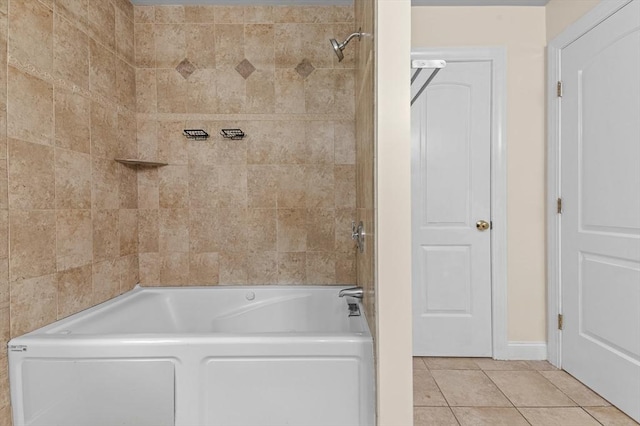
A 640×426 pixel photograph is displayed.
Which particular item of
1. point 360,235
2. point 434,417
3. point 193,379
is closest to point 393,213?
point 360,235

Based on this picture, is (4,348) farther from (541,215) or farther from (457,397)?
(541,215)

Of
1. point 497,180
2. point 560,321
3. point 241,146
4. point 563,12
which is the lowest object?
point 560,321

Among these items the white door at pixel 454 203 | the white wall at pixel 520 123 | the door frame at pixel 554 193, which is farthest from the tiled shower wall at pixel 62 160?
the door frame at pixel 554 193

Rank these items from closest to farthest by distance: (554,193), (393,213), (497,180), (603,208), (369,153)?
1. (393,213)
2. (369,153)
3. (603,208)
4. (554,193)
5. (497,180)

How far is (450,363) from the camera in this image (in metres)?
2.54

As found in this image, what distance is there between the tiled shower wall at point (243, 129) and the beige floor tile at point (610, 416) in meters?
1.61

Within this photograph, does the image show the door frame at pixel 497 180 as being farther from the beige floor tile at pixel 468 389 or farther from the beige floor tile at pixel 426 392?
the beige floor tile at pixel 426 392

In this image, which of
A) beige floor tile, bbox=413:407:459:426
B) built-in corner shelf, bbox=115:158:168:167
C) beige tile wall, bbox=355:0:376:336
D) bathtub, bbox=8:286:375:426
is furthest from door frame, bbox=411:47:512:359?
built-in corner shelf, bbox=115:158:168:167

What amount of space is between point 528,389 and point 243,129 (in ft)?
7.75

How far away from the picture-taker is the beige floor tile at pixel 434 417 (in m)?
1.84

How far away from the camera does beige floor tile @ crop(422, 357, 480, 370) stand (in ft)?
8.09

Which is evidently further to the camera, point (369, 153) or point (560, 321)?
point (560, 321)

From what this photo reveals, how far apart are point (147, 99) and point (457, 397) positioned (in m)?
2.62

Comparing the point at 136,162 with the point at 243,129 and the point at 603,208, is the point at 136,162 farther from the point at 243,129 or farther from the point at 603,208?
the point at 603,208
